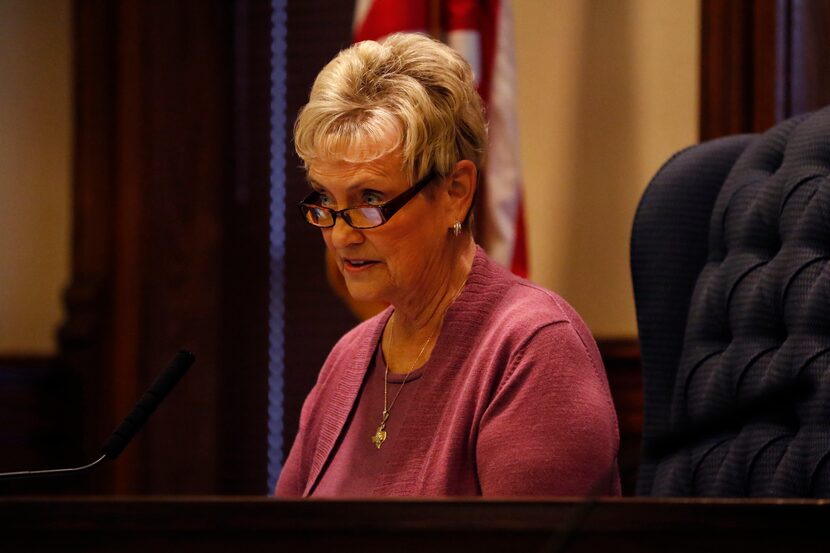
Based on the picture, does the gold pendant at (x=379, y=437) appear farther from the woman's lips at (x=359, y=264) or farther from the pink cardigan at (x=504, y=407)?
the woman's lips at (x=359, y=264)

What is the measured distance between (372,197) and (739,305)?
0.55m

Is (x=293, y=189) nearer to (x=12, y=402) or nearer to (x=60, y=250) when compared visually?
(x=60, y=250)

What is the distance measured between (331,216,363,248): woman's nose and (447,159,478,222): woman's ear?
6.1 inches

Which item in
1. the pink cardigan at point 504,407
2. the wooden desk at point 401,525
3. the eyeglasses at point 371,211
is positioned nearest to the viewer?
the wooden desk at point 401,525

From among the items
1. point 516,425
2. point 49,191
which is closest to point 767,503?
point 516,425

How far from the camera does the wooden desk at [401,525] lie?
734 millimetres

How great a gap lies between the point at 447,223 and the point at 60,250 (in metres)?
2.18

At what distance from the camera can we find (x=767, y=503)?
0.74 m

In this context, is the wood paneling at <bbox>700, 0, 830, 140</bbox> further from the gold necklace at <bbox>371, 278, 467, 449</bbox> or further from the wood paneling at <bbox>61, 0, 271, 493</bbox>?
the wood paneling at <bbox>61, 0, 271, 493</bbox>

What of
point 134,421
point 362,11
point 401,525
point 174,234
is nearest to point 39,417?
point 174,234

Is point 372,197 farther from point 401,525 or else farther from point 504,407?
point 401,525

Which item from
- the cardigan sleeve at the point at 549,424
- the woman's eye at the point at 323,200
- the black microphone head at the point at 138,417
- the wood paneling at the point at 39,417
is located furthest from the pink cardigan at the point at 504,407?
the wood paneling at the point at 39,417

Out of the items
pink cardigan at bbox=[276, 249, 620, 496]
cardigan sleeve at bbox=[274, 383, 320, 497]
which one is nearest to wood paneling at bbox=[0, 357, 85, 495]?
cardigan sleeve at bbox=[274, 383, 320, 497]

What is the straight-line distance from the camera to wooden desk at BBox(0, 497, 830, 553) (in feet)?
2.41
